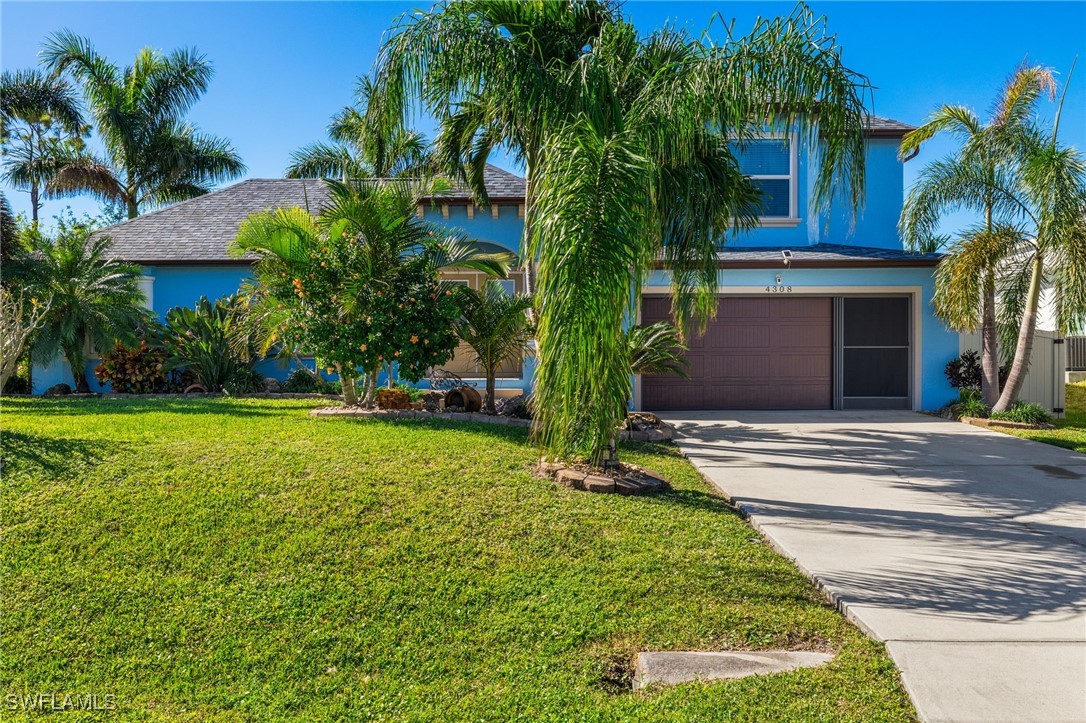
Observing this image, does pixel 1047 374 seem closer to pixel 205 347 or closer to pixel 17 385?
pixel 205 347

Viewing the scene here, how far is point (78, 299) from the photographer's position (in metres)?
12.0

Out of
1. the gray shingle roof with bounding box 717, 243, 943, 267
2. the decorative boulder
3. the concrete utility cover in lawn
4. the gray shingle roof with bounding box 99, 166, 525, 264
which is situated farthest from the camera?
the gray shingle roof with bounding box 99, 166, 525, 264

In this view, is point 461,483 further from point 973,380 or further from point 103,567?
point 973,380

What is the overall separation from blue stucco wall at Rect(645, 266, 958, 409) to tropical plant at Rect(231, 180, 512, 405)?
220 inches

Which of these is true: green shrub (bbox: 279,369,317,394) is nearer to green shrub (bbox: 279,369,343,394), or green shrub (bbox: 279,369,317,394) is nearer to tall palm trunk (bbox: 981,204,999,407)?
green shrub (bbox: 279,369,343,394)

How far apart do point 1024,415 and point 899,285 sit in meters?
3.23

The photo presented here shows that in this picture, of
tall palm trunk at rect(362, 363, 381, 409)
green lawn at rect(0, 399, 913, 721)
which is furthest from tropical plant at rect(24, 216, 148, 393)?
green lawn at rect(0, 399, 913, 721)

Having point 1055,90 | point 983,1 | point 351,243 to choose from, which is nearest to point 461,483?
point 351,243

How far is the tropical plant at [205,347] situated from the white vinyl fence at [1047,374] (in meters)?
15.4

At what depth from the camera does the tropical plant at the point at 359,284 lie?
874cm

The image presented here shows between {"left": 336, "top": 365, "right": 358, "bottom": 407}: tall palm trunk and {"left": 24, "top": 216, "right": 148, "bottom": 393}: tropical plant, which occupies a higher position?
{"left": 24, "top": 216, "right": 148, "bottom": 393}: tropical plant

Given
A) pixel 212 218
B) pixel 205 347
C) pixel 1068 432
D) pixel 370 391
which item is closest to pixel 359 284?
pixel 370 391

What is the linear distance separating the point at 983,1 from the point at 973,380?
670 cm

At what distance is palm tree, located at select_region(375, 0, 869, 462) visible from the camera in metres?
5.82
